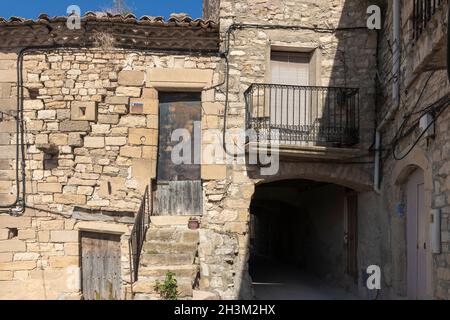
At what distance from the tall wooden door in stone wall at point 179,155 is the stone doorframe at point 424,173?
124 inches

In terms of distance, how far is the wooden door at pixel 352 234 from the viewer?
340 inches

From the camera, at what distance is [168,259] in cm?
659

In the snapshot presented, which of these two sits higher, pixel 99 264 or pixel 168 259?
pixel 168 259

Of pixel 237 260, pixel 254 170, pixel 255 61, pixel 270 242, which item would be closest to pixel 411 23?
pixel 255 61

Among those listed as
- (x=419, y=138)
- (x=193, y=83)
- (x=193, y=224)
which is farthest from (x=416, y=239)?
(x=193, y=83)

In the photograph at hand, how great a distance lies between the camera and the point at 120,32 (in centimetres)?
765

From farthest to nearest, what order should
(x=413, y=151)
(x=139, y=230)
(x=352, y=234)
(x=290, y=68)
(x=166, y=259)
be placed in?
1. (x=352, y=234)
2. (x=290, y=68)
3. (x=139, y=230)
4. (x=166, y=259)
5. (x=413, y=151)

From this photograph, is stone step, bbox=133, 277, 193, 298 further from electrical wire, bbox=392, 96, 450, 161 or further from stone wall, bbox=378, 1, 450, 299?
electrical wire, bbox=392, 96, 450, 161

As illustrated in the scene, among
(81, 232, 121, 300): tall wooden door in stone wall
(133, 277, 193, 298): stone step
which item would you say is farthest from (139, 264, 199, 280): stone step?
(81, 232, 121, 300): tall wooden door in stone wall

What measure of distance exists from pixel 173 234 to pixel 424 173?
12.5ft

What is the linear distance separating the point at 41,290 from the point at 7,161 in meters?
2.20

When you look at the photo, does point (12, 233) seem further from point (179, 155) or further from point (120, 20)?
point (120, 20)

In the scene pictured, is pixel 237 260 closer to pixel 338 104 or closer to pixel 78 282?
pixel 78 282

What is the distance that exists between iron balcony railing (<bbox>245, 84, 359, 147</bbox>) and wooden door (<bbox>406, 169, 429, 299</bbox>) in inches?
59.1
